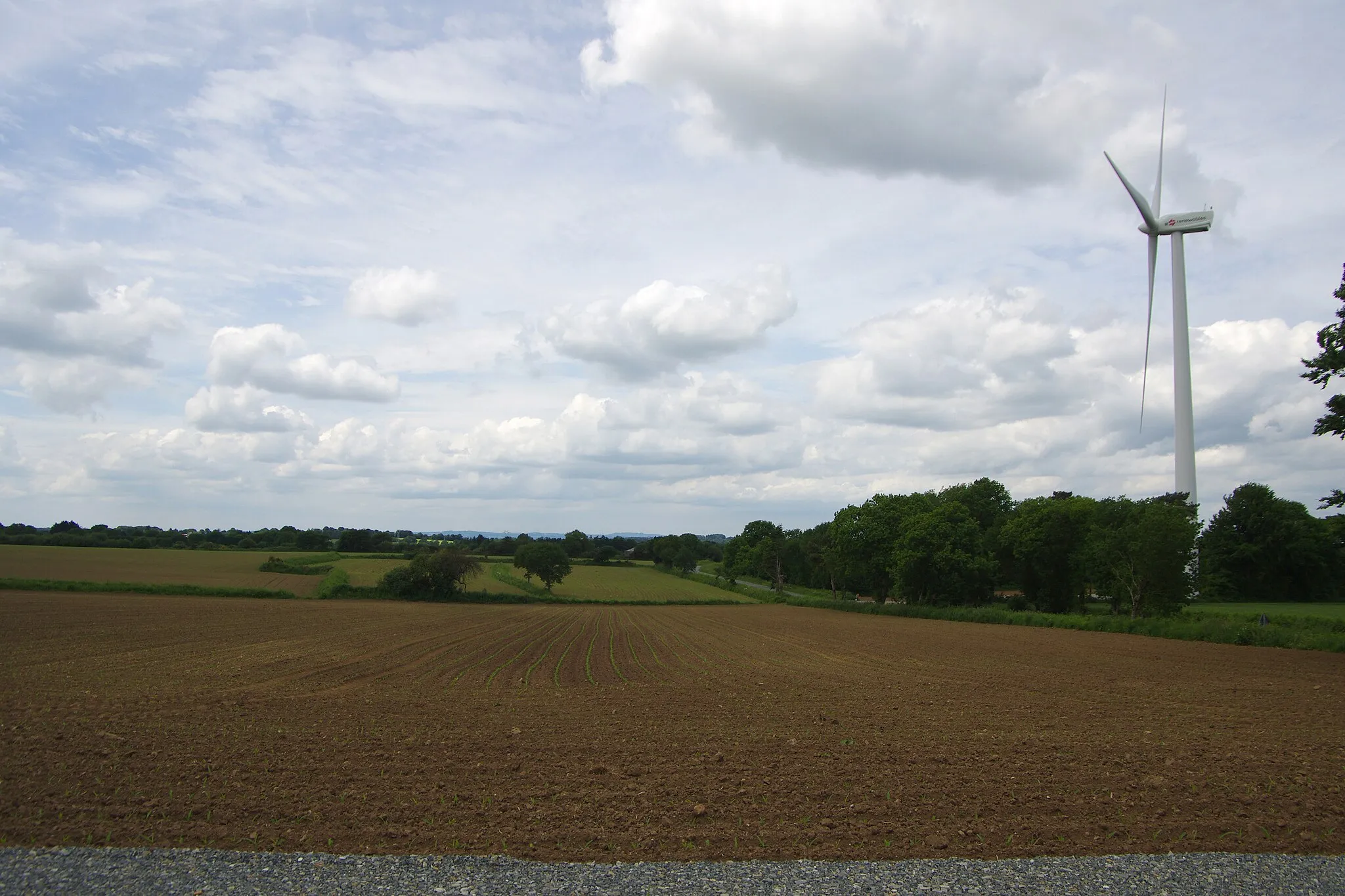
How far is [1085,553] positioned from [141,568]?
86447mm

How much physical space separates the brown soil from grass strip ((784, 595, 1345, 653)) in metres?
9.98

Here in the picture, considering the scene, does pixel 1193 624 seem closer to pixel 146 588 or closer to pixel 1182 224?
pixel 1182 224

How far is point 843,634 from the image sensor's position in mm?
50344

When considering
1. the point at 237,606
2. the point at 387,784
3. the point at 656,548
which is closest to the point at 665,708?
the point at 387,784

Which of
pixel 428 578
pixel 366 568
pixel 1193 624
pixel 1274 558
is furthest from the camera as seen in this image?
pixel 366 568

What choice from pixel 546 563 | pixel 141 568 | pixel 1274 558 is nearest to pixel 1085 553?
pixel 1274 558

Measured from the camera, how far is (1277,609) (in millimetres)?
71375

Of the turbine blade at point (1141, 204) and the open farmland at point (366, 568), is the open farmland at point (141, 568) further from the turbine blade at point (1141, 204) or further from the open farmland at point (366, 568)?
the turbine blade at point (1141, 204)

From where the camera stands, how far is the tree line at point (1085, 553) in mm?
56188

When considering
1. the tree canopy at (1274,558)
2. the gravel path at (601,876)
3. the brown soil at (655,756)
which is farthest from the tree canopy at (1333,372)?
the tree canopy at (1274,558)

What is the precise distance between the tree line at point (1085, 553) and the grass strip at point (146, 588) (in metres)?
54.5

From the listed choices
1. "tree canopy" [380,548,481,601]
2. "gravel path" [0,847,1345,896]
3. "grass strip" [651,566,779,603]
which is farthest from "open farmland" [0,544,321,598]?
"gravel path" [0,847,1345,896]

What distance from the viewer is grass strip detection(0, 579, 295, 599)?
60000mm

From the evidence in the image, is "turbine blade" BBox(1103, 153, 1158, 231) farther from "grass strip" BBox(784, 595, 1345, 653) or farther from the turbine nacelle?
"grass strip" BBox(784, 595, 1345, 653)
